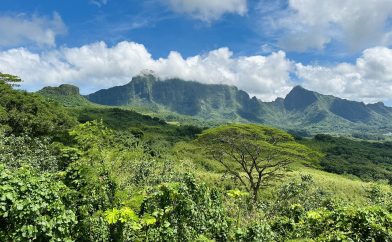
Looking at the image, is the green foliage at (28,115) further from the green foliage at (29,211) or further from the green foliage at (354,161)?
the green foliage at (354,161)

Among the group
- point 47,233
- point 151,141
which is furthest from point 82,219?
point 151,141

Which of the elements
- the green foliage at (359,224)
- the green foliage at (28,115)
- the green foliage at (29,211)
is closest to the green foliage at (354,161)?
the green foliage at (28,115)

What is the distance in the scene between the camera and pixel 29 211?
9062mm

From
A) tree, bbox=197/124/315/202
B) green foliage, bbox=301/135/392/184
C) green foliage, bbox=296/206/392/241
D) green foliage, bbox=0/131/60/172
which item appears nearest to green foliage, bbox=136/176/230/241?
green foliage, bbox=296/206/392/241

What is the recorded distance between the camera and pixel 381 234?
10.8m

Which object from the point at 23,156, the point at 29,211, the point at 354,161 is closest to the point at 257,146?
the point at 23,156

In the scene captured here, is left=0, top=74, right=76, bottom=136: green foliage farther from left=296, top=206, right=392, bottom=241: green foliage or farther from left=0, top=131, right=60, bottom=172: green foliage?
left=296, top=206, right=392, bottom=241: green foliage

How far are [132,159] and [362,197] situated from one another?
25.0 meters

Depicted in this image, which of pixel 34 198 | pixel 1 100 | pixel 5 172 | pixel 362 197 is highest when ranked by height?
pixel 1 100

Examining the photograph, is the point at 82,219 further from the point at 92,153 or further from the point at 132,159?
the point at 132,159

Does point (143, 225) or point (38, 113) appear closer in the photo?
point (143, 225)

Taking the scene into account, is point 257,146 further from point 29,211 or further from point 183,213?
point 29,211

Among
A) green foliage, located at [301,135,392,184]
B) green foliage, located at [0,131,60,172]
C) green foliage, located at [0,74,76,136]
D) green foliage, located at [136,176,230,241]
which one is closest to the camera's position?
green foliage, located at [136,176,230,241]

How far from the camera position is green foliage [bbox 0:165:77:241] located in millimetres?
8977
